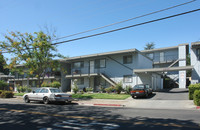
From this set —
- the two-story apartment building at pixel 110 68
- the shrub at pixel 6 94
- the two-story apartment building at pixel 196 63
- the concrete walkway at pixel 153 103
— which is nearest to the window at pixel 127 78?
the two-story apartment building at pixel 110 68

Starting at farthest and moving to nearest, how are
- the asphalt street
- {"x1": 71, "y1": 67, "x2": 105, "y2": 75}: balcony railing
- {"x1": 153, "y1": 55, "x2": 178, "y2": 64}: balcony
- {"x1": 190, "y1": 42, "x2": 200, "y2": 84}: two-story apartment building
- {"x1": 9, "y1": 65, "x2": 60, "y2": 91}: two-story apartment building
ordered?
{"x1": 153, "y1": 55, "x2": 178, "y2": 64}: balcony < {"x1": 9, "y1": 65, "x2": 60, "y2": 91}: two-story apartment building < {"x1": 71, "y1": 67, "x2": 105, "y2": 75}: balcony railing < {"x1": 190, "y1": 42, "x2": 200, "y2": 84}: two-story apartment building < the asphalt street

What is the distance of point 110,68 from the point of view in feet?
92.2

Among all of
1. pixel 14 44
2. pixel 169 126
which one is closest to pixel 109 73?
pixel 14 44

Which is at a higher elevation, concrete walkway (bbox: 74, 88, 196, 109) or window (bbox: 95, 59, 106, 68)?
window (bbox: 95, 59, 106, 68)

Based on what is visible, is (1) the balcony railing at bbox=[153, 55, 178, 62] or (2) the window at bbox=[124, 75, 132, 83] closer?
(2) the window at bbox=[124, 75, 132, 83]

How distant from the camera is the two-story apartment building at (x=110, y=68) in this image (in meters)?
25.7

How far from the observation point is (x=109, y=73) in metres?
28.1

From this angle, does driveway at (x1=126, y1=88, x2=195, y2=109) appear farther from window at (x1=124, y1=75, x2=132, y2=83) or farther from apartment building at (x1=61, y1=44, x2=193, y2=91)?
window at (x1=124, y1=75, x2=132, y2=83)

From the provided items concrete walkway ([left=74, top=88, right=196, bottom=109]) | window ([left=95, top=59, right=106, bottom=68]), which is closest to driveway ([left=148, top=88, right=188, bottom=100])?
concrete walkway ([left=74, top=88, right=196, bottom=109])

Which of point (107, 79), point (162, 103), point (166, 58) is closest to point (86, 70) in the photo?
point (107, 79)

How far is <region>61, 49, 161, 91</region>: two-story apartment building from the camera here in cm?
2566

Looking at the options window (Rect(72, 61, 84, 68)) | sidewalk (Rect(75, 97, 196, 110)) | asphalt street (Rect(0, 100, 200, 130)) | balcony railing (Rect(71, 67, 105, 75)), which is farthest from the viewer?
window (Rect(72, 61, 84, 68))

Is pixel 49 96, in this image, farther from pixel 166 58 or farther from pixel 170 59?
pixel 166 58

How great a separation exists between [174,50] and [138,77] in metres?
14.0
